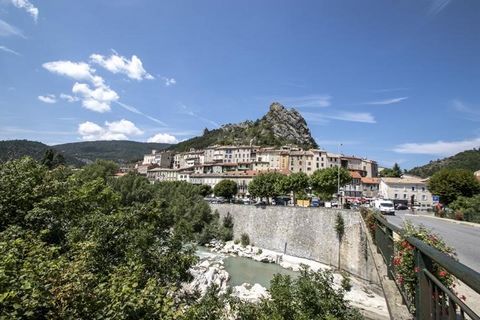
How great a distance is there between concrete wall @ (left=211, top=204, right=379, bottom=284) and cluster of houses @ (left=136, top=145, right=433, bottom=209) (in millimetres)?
32369

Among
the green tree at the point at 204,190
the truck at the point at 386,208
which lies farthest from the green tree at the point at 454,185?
the green tree at the point at 204,190

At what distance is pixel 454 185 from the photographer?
39.3 metres

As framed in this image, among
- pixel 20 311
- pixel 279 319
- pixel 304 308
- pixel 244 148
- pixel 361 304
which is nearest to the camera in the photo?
pixel 20 311

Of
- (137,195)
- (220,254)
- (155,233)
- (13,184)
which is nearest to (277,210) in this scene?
(220,254)

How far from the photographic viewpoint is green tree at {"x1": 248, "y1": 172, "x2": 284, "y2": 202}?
179ft

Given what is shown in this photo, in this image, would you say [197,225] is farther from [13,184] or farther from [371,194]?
[371,194]

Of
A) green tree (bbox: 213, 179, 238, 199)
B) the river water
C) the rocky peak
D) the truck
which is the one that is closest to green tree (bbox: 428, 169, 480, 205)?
the truck

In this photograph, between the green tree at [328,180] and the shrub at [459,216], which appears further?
the green tree at [328,180]

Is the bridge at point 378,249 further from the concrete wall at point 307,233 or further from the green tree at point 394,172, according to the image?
the green tree at point 394,172

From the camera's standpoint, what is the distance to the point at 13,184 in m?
11.3

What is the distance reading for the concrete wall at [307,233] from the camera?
Answer: 2956cm

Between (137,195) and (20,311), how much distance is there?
5440 cm

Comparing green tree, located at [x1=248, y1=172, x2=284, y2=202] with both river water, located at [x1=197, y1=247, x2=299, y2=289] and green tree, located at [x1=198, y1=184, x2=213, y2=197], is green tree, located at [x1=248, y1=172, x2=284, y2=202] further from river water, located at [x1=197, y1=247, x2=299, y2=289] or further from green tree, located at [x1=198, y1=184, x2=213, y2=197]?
green tree, located at [x1=198, y1=184, x2=213, y2=197]

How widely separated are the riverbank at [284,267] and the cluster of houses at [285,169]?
1447 inches
